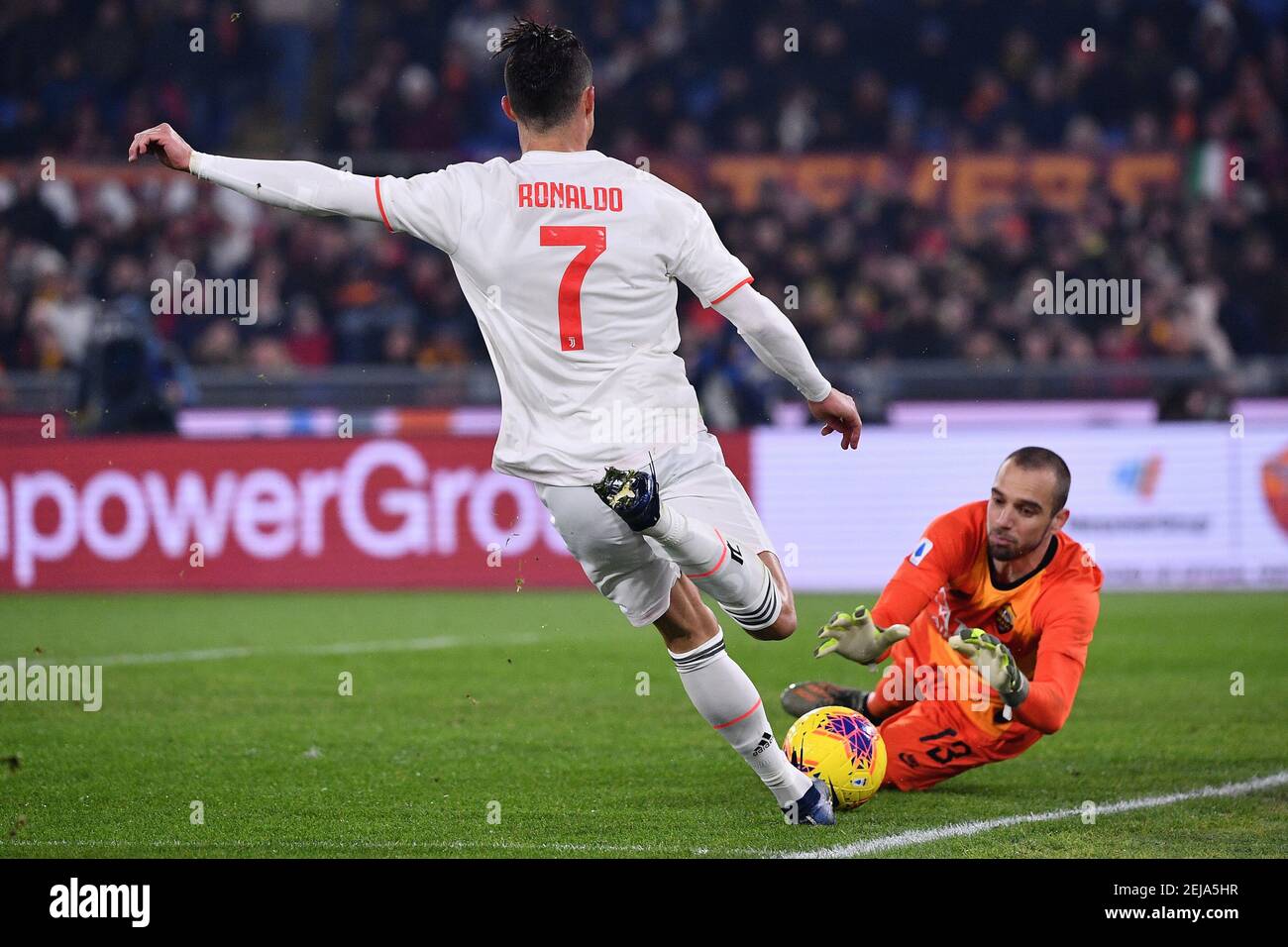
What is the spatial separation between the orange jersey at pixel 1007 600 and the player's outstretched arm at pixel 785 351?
2.29 feet

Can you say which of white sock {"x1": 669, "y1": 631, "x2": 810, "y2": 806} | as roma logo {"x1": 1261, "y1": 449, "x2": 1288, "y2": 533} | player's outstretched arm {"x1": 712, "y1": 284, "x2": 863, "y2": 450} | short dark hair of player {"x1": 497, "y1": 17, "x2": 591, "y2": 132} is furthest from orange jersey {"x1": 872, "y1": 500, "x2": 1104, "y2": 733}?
as roma logo {"x1": 1261, "y1": 449, "x2": 1288, "y2": 533}

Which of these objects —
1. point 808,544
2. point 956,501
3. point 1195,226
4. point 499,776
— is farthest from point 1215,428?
point 499,776

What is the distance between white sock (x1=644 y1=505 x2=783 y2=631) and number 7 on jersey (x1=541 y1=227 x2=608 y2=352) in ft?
1.92

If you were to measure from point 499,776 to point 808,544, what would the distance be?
23.7 feet

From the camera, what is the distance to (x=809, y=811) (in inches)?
211

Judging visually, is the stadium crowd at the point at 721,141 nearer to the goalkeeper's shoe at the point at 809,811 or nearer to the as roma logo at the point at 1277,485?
the as roma logo at the point at 1277,485

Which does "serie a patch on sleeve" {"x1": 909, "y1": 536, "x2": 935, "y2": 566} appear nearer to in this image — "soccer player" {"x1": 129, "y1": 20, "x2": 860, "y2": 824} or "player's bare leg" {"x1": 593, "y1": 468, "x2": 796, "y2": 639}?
"player's bare leg" {"x1": 593, "y1": 468, "x2": 796, "y2": 639}

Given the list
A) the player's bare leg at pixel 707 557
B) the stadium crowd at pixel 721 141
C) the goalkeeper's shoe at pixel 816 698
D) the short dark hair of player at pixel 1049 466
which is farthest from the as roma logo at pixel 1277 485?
the player's bare leg at pixel 707 557

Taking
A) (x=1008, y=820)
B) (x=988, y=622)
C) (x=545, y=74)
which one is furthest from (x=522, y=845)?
(x=545, y=74)

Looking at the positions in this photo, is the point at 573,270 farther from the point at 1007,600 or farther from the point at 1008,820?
the point at 1008,820

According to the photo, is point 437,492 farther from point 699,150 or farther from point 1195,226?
point 1195,226

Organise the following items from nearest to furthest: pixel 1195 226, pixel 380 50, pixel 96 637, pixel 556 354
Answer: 1. pixel 556 354
2. pixel 96 637
3. pixel 1195 226
4. pixel 380 50

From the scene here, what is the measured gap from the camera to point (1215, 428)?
13172mm

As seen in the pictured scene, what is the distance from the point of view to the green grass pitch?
5180 mm
